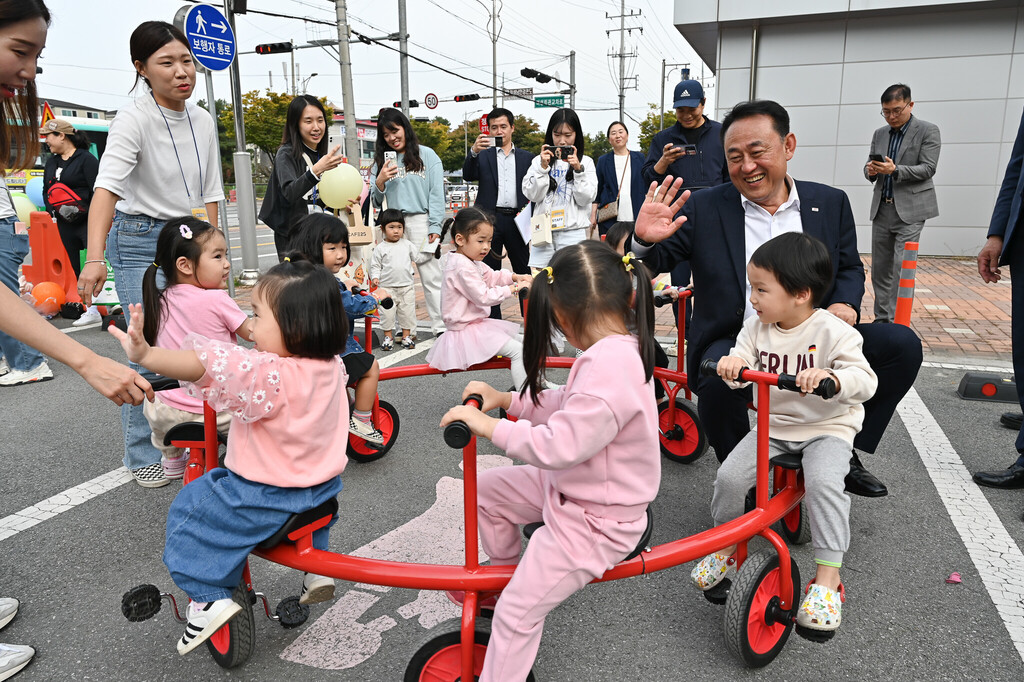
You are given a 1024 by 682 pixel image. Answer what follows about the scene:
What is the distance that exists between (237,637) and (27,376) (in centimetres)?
453

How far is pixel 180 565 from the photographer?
205 centimetres

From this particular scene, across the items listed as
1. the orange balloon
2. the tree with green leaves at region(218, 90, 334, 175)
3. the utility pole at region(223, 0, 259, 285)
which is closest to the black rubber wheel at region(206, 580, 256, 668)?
the orange balloon

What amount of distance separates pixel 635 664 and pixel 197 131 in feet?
10.8

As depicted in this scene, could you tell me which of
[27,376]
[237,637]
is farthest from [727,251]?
[27,376]

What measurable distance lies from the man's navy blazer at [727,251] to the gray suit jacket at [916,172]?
4557 mm

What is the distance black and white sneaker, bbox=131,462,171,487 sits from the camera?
11.9ft

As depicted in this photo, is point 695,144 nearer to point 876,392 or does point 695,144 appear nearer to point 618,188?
point 618,188

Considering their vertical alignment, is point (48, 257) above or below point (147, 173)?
below

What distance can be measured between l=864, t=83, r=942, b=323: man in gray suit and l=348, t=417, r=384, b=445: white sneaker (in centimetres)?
588

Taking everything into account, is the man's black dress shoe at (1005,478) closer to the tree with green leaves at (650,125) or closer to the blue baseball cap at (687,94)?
the blue baseball cap at (687,94)

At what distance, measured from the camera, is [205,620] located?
2016 millimetres

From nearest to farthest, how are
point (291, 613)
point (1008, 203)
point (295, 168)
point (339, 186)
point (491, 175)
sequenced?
1. point (291, 613)
2. point (1008, 203)
3. point (295, 168)
4. point (339, 186)
5. point (491, 175)

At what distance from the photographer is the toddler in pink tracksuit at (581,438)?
183 centimetres

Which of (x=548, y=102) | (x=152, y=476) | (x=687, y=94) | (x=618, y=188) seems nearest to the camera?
(x=152, y=476)
